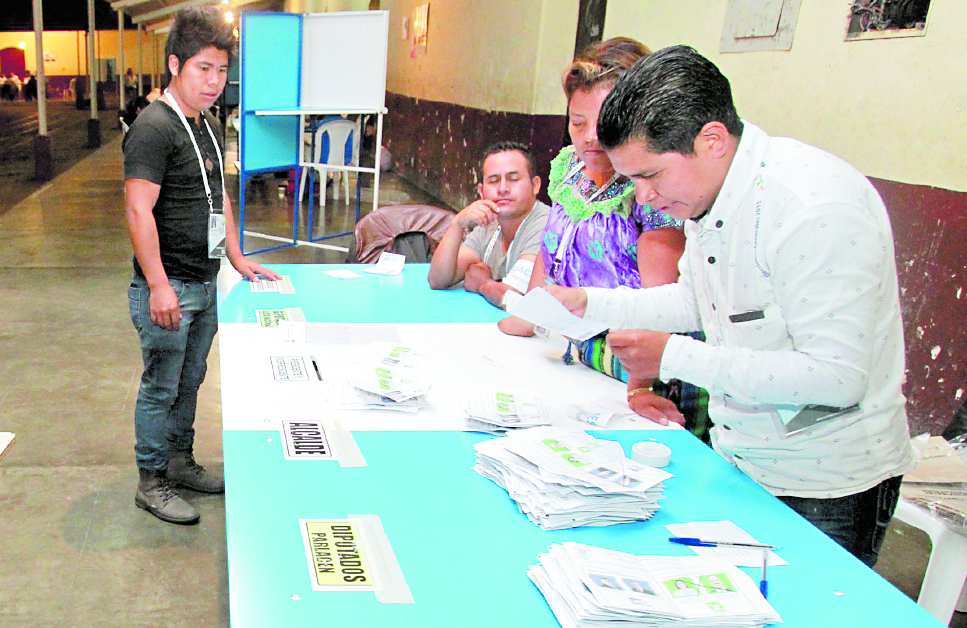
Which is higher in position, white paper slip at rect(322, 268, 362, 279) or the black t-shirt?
the black t-shirt

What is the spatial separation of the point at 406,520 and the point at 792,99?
2756mm

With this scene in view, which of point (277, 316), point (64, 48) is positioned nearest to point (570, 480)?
point (277, 316)

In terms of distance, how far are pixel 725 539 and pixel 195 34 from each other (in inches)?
76.4

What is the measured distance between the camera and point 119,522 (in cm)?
259

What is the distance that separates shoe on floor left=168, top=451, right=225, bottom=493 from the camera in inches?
109

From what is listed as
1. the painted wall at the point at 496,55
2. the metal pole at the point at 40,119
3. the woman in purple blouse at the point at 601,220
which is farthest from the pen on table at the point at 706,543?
the metal pole at the point at 40,119

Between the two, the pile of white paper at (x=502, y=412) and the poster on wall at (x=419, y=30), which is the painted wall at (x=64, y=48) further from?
the pile of white paper at (x=502, y=412)

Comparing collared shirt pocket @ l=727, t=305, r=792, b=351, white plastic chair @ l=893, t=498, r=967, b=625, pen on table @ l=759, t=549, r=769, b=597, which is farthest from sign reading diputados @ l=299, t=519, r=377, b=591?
white plastic chair @ l=893, t=498, r=967, b=625

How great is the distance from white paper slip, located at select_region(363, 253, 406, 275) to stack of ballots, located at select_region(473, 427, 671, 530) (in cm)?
167

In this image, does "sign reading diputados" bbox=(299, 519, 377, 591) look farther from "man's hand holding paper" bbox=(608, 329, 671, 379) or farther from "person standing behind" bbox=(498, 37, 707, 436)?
"person standing behind" bbox=(498, 37, 707, 436)

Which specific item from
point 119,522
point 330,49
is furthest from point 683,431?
point 330,49

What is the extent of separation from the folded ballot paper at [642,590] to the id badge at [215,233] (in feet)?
5.35

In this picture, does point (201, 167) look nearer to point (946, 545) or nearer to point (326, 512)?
point (326, 512)

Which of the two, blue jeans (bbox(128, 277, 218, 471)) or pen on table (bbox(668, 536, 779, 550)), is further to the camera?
blue jeans (bbox(128, 277, 218, 471))
